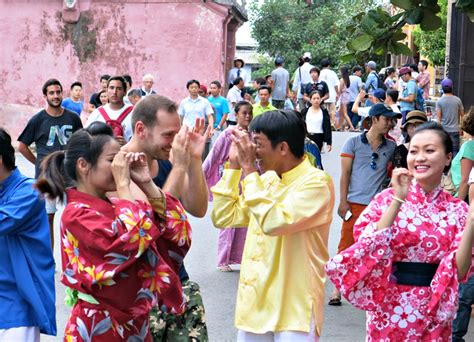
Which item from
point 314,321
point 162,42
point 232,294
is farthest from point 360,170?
point 162,42

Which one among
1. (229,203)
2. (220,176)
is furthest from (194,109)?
(229,203)

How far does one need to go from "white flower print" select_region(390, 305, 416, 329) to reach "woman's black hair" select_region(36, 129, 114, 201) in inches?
62.7

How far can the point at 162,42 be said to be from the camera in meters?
26.1

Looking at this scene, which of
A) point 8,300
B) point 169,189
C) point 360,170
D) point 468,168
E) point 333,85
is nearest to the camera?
point 169,189

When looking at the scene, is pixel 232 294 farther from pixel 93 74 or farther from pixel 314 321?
pixel 93 74

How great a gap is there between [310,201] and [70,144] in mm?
1177

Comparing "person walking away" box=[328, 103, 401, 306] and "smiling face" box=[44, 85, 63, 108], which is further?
"smiling face" box=[44, 85, 63, 108]

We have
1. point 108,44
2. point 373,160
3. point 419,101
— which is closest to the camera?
point 373,160

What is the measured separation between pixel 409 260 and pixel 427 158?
1.64 feet

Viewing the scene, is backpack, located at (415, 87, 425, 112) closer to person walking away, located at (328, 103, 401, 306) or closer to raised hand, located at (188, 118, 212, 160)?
person walking away, located at (328, 103, 401, 306)

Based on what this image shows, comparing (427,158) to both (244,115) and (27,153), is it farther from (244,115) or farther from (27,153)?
(27,153)

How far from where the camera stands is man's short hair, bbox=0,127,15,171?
529 cm

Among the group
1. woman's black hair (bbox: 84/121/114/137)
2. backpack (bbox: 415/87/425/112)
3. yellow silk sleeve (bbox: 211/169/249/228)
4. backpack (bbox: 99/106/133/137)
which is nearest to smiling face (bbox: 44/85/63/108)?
backpack (bbox: 99/106/133/137)

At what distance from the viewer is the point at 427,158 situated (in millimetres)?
4914
